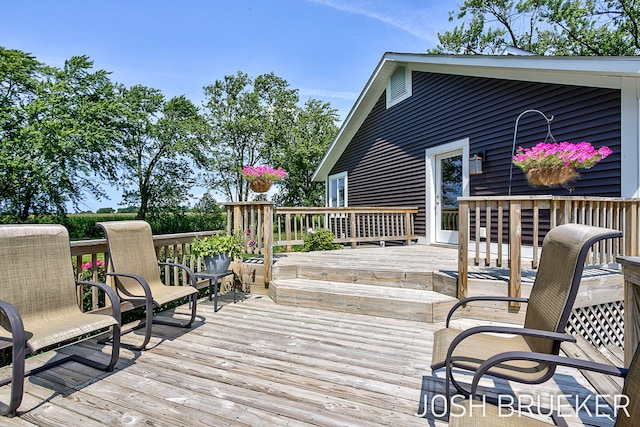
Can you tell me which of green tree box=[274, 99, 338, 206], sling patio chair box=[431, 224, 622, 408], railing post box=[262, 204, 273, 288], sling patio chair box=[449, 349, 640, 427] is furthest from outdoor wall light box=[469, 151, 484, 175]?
green tree box=[274, 99, 338, 206]

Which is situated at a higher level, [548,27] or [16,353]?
[548,27]

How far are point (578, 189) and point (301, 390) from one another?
A: 4840 mm

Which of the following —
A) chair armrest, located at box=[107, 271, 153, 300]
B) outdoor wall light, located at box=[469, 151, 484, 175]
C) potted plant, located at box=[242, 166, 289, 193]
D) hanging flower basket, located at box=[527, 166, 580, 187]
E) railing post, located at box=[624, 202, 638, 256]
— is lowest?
chair armrest, located at box=[107, 271, 153, 300]

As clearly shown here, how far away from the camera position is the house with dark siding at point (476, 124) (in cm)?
430

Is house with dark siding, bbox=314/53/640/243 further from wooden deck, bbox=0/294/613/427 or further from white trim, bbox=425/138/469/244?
wooden deck, bbox=0/294/613/427

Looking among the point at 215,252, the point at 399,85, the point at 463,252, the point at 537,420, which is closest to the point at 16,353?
the point at 215,252

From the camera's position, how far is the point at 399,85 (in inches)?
337

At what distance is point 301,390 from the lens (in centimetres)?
223

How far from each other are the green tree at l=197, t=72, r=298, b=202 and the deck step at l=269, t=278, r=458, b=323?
15663mm

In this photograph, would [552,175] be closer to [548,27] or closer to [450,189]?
[450,189]

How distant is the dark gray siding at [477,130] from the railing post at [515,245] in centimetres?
213

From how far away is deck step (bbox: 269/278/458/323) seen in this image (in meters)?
3.69

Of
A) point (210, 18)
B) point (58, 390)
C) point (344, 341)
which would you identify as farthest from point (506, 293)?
point (210, 18)

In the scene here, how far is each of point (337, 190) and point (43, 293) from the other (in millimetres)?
10199
